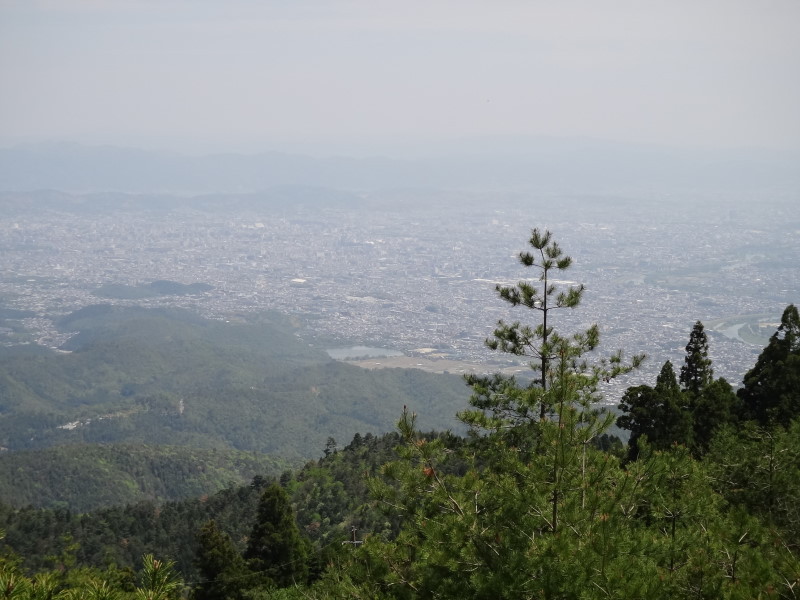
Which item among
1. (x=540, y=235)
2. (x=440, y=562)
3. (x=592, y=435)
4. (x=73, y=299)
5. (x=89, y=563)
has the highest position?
(x=540, y=235)

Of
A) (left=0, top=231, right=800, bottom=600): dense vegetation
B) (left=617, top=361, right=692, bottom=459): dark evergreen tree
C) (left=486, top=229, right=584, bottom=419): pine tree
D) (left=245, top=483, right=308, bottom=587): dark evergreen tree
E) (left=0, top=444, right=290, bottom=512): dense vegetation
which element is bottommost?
(left=0, top=444, right=290, bottom=512): dense vegetation

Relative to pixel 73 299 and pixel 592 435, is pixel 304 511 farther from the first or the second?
pixel 73 299

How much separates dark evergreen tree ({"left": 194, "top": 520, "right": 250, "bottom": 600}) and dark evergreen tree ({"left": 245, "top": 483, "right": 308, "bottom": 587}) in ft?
A: 3.95

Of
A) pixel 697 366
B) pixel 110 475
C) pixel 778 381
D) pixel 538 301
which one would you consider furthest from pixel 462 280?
pixel 538 301

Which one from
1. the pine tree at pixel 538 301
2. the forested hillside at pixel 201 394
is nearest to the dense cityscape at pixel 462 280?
the forested hillside at pixel 201 394

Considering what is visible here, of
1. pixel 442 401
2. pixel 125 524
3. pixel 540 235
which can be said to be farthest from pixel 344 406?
pixel 540 235

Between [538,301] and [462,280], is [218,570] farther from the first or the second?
[462,280]

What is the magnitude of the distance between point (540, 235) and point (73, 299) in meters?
143

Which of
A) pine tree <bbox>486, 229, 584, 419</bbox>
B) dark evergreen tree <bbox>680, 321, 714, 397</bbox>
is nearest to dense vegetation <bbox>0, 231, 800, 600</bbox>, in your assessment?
pine tree <bbox>486, 229, 584, 419</bbox>

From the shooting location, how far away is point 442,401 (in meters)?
76.5

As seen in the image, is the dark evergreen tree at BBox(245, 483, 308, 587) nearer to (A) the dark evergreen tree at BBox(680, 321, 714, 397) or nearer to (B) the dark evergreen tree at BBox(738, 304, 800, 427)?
(A) the dark evergreen tree at BBox(680, 321, 714, 397)

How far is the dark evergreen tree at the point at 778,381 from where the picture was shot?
753 inches

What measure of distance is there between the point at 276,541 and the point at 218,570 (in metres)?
2.01

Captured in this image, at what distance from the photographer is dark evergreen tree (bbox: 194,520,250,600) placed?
19.3m
